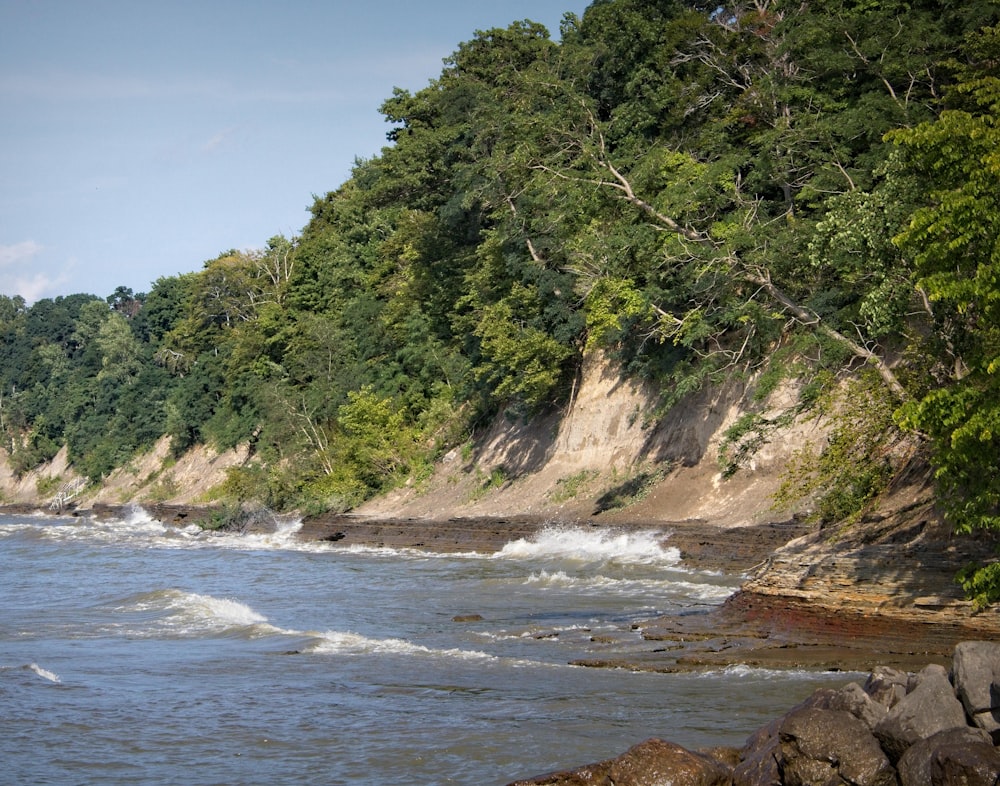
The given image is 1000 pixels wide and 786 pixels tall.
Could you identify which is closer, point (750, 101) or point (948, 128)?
point (948, 128)

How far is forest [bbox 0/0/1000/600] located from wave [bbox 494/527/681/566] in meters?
3.07

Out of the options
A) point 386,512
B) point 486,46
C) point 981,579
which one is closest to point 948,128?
point 981,579

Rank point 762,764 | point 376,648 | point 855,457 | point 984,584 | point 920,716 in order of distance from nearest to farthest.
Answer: point 762,764 < point 920,716 < point 984,584 < point 376,648 < point 855,457

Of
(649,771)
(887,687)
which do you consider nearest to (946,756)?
(887,687)

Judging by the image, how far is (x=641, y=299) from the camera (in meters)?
30.0

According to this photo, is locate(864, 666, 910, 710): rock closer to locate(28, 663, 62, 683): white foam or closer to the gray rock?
the gray rock

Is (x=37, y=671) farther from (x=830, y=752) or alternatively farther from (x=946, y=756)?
(x=946, y=756)

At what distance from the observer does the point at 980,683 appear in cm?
934

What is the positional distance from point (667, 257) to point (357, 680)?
8.35m

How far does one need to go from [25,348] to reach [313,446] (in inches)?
2864

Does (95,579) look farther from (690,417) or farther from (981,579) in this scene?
(981,579)

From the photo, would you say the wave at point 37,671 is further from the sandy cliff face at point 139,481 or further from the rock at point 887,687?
the sandy cliff face at point 139,481

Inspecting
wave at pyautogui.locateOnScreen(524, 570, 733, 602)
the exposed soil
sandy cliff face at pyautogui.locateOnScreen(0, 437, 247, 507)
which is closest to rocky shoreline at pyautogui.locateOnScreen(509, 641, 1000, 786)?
the exposed soil

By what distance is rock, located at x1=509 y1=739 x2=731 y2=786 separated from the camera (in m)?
8.88
